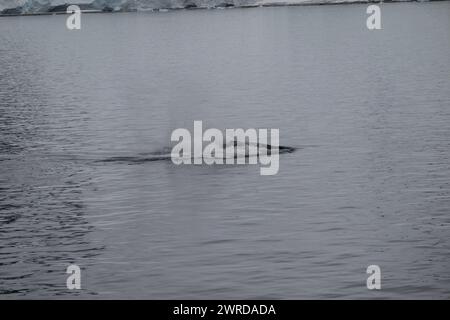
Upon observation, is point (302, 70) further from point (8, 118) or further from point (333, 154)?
point (333, 154)

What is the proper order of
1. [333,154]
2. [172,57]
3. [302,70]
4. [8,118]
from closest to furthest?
[333,154]
[8,118]
[302,70]
[172,57]

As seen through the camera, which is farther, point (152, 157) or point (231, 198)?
point (152, 157)

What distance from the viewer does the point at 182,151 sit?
5459 cm

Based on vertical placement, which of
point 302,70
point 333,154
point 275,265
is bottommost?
point 275,265

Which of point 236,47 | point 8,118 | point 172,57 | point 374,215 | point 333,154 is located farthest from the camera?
point 236,47

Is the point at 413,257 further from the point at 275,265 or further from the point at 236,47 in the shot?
the point at 236,47

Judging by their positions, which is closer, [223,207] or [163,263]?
[163,263]

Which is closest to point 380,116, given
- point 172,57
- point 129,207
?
point 129,207

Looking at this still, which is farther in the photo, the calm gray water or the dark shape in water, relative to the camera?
the dark shape in water

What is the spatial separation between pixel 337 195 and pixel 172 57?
389 ft

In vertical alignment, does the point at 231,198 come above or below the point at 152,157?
below

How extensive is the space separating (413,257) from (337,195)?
9919mm

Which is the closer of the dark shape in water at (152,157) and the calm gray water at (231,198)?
the calm gray water at (231,198)

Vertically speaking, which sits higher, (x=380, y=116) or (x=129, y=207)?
(x=380, y=116)
